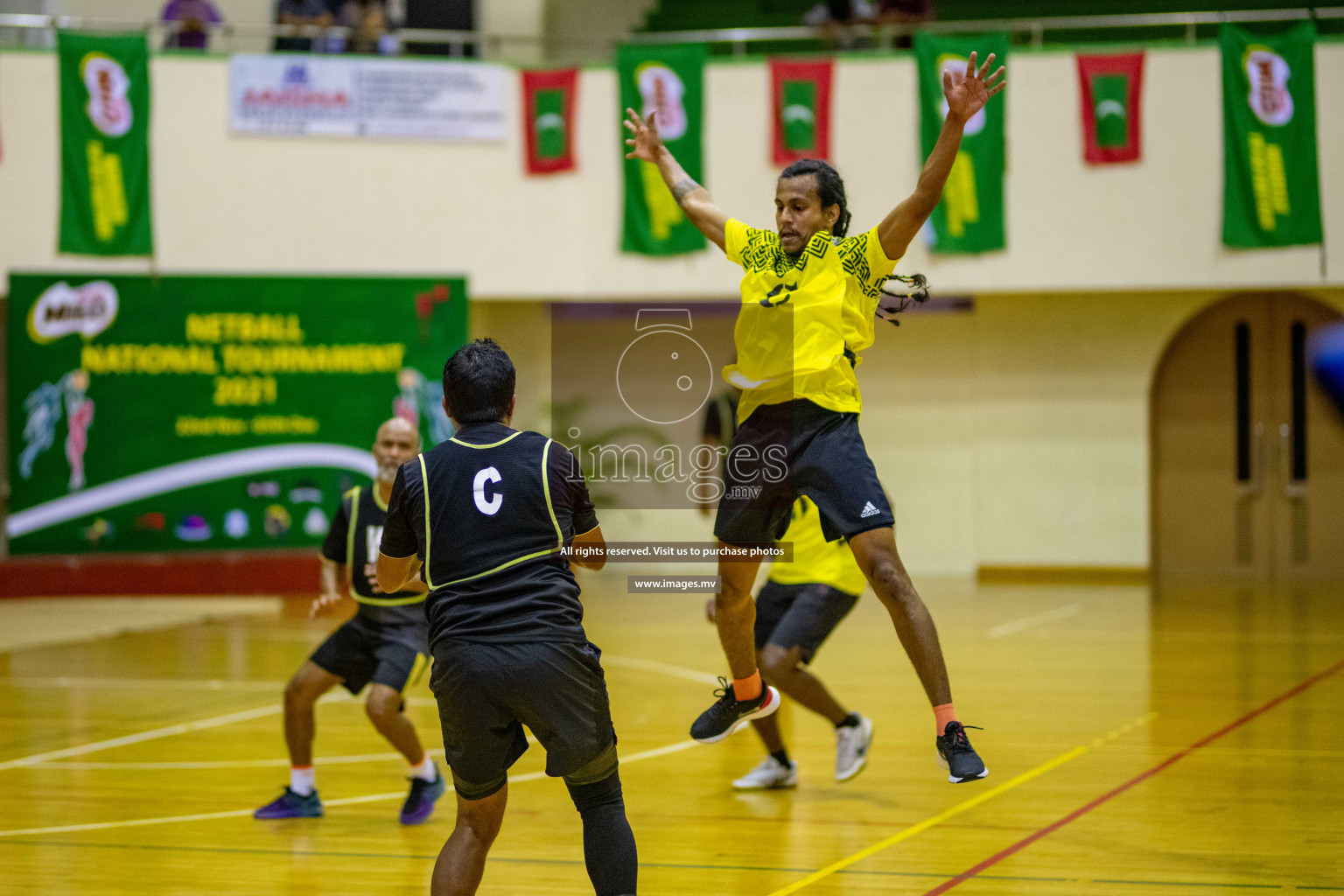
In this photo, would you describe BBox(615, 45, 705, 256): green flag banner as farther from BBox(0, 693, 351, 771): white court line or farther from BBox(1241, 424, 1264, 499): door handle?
BBox(0, 693, 351, 771): white court line

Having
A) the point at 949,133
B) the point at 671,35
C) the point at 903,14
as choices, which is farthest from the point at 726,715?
the point at 671,35

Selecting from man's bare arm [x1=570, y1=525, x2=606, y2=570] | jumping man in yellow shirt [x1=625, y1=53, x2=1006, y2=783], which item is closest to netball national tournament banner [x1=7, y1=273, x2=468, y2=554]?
jumping man in yellow shirt [x1=625, y1=53, x2=1006, y2=783]

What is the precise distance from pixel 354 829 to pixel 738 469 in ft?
9.45

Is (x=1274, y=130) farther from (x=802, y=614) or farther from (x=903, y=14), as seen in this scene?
(x=802, y=614)

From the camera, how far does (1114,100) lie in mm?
16094

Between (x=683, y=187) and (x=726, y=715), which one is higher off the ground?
(x=683, y=187)

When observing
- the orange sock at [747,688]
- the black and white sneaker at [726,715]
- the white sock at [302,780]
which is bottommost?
the white sock at [302,780]

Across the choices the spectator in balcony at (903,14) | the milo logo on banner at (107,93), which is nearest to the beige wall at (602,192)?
the milo logo on banner at (107,93)

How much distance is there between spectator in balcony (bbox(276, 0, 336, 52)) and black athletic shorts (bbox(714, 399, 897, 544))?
13122 millimetres

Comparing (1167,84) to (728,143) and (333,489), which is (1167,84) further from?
(333,489)

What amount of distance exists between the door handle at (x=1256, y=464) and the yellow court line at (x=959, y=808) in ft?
31.9

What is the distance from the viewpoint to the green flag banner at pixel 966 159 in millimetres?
15906

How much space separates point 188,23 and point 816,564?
40.1ft

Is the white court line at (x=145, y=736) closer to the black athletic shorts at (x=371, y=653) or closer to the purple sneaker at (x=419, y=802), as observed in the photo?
the black athletic shorts at (x=371, y=653)
